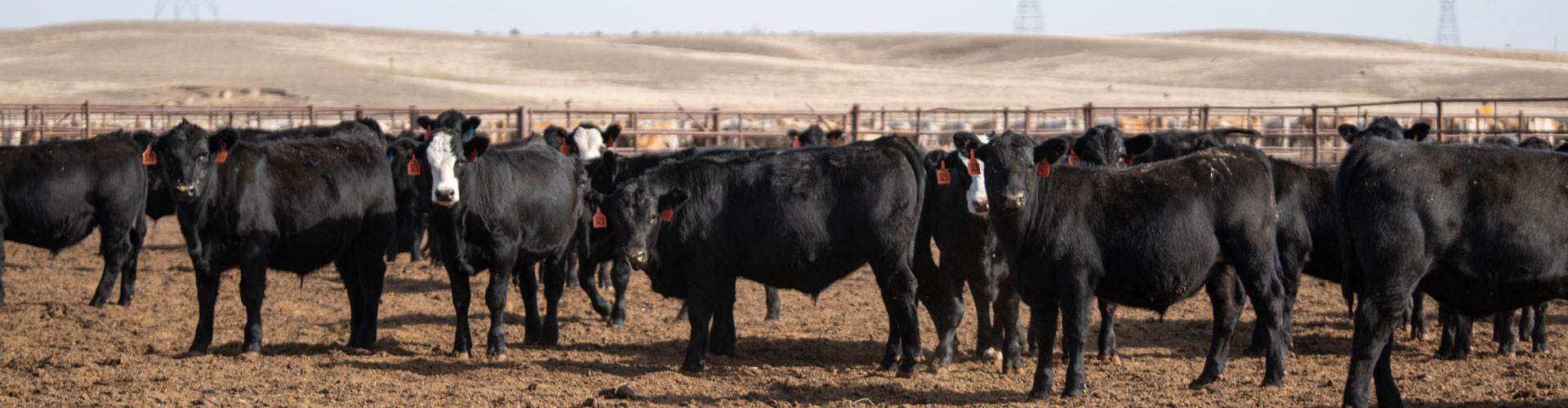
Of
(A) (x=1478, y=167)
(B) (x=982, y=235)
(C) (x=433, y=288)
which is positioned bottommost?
(C) (x=433, y=288)

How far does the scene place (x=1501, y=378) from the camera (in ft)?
23.4

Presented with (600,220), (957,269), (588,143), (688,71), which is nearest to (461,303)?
(600,220)

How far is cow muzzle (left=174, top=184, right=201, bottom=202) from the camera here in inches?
303

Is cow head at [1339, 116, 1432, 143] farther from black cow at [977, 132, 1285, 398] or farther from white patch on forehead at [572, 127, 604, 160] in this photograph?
white patch on forehead at [572, 127, 604, 160]

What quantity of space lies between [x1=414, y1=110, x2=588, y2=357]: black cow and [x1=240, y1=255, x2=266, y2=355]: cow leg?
111 cm

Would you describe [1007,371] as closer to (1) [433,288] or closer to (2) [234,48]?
(1) [433,288]

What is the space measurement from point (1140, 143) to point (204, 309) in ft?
20.4

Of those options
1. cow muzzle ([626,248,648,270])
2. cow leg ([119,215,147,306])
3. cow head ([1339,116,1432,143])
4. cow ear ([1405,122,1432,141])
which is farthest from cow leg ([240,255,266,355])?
cow ear ([1405,122,1432,141])


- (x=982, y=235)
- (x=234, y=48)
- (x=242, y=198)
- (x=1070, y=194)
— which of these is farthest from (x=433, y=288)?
(x=234, y=48)

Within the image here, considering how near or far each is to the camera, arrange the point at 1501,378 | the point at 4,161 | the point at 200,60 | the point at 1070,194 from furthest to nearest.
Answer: the point at 200,60, the point at 4,161, the point at 1501,378, the point at 1070,194

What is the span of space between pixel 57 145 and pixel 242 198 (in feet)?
10.6

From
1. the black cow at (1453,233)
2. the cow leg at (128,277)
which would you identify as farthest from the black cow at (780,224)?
the cow leg at (128,277)

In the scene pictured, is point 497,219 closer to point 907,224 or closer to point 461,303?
point 461,303

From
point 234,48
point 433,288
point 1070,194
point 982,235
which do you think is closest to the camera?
point 1070,194
